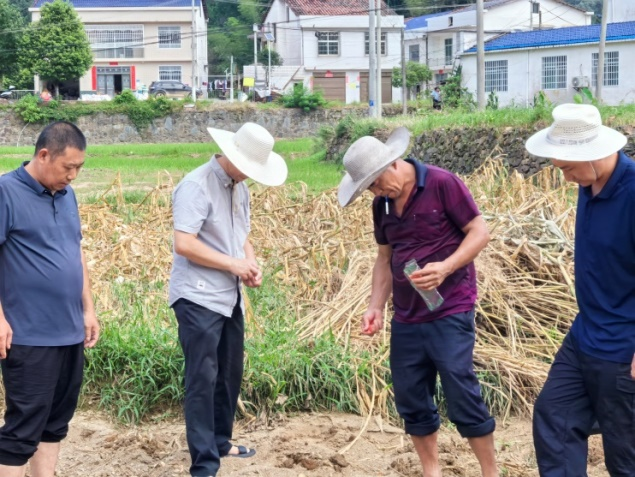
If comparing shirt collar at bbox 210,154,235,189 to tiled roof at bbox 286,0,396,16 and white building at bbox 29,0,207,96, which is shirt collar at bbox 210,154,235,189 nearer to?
white building at bbox 29,0,207,96

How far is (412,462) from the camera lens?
5258mm

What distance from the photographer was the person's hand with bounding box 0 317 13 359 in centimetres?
411

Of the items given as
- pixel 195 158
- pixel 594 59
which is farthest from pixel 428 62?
pixel 195 158

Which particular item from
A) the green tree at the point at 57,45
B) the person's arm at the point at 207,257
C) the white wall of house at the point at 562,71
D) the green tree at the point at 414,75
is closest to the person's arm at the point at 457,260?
the person's arm at the point at 207,257

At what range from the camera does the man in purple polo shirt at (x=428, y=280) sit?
444 cm

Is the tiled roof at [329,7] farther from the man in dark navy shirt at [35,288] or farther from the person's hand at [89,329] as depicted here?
the man in dark navy shirt at [35,288]

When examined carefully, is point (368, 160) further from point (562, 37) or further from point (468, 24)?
Result: point (468, 24)

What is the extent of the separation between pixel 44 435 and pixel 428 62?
187 feet

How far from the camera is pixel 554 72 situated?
38.4 metres

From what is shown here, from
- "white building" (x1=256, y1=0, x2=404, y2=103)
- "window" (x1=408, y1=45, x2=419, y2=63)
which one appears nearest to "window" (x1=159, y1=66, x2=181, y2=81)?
"white building" (x1=256, y1=0, x2=404, y2=103)

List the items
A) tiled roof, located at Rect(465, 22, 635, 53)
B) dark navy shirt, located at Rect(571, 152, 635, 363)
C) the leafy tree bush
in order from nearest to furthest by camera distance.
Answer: dark navy shirt, located at Rect(571, 152, 635, 363) → tiled roof, located at Rect(465, 22, 635, 53) → the leafy tree bush

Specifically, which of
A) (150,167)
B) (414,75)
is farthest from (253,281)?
(414,75)

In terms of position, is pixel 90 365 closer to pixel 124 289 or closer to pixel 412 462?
pixel 124 289

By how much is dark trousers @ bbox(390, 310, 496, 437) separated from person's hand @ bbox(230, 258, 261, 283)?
0.71 meters
